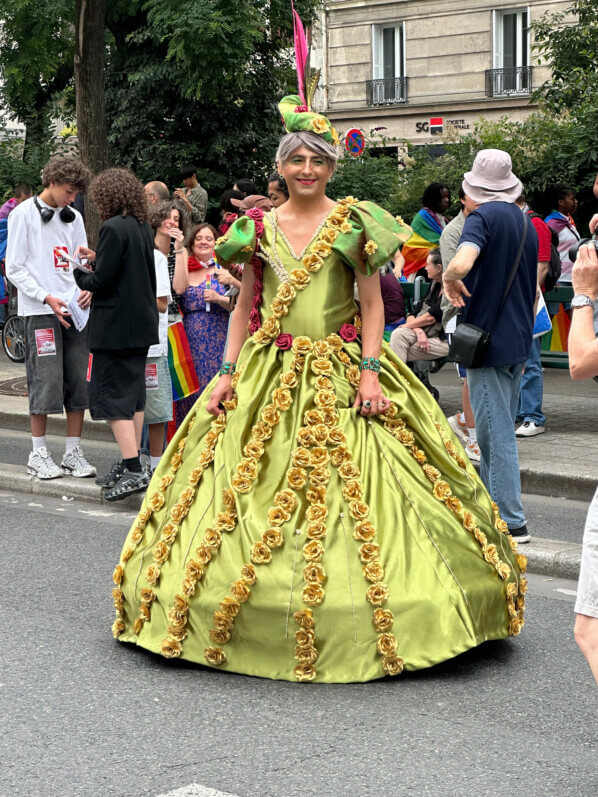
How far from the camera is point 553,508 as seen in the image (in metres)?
7.54

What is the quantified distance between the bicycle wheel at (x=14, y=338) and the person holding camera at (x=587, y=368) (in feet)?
40.6

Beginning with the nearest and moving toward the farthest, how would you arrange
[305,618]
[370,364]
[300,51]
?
1. [305,618]
2. [370,364]
3. [300,51]

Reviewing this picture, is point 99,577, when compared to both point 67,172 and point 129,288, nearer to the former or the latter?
point 129,288

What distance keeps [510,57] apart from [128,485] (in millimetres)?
24242

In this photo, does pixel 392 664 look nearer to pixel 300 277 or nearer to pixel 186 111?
pixel 300 277

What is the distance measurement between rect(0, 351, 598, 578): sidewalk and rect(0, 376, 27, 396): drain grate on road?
0.14m

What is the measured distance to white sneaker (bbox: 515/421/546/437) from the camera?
9.31 meters

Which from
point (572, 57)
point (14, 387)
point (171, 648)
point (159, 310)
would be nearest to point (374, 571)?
point (171, 648)

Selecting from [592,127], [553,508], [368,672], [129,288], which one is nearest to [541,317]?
[553,508]

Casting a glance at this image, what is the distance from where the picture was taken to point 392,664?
13.9 feet

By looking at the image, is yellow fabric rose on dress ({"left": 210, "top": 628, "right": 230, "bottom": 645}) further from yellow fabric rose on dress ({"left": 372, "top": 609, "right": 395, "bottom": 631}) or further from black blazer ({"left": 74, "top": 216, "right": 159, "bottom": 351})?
black blazer ({"left": 74, "top": 216, "right": 159, "bottom": 351})

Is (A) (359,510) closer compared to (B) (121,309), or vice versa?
(A) (359,510)

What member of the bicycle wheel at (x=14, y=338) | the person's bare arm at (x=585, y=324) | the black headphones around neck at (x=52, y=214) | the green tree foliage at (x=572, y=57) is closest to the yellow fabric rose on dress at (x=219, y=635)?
the person's bare arm at (x=585, y=324)

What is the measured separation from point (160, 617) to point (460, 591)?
44.2 inches
